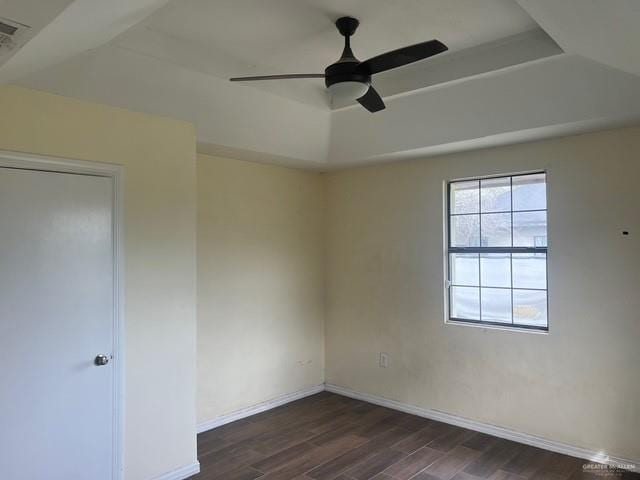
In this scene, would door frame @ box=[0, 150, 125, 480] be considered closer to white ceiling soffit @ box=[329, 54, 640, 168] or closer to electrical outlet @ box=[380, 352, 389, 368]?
white ceiling soffit @ box=[329, 54, 640, 168]

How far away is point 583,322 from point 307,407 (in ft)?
8.22

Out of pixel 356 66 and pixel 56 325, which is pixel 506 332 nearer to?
pixel 356 66

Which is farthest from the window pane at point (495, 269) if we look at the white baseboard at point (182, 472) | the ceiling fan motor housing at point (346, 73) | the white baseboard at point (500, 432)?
the white baseboard at point (182, 472)

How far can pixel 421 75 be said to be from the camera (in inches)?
130

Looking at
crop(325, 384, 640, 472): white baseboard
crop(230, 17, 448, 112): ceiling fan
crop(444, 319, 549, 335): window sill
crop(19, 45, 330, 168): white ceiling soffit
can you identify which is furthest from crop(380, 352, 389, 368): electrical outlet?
crop(230, 17, 448, 112): ceiling fan

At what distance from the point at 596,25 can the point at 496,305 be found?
2397 mm

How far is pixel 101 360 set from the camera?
2.78 m

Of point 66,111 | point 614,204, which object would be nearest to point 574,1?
point 614,204

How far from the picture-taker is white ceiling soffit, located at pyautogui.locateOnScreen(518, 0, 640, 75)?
176 cm

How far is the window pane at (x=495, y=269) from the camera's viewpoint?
380 centimetres

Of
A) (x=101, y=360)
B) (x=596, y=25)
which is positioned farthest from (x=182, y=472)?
(x=596, y=25)

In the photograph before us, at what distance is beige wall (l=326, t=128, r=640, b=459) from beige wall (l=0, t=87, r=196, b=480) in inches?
77.4

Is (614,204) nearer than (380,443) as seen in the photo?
Yes

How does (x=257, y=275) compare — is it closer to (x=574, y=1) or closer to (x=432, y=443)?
(x=432, y=443)
